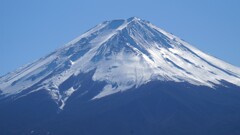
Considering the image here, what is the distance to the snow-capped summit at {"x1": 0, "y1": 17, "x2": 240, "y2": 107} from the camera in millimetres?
137625

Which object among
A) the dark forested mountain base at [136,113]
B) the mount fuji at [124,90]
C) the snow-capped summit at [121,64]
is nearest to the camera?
the dark forested mountain base at [136,113]

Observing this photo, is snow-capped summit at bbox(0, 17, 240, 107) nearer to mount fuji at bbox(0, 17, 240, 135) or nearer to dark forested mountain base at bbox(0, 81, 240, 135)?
mount fuji at bbox(0, 17, 240, 135)

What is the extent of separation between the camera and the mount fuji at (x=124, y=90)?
117 m

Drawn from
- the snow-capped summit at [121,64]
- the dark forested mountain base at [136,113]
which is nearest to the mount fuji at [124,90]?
the dark forested mountain base at [136,113]

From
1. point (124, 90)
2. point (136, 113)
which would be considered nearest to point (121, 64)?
point (124, 90)

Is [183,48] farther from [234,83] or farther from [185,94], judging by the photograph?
[185,94]

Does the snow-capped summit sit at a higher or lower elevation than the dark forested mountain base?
higher

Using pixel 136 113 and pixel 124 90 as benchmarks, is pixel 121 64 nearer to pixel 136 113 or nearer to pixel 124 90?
pixel 124 90

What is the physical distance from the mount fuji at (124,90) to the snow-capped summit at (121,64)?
0.71 ft

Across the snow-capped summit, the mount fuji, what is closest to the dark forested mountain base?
the mount fuji

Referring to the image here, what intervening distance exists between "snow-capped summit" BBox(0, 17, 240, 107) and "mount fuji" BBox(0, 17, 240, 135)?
8.5 inches

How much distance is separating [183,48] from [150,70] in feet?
102

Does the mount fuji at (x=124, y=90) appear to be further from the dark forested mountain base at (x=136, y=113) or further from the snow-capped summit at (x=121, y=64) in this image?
the snow-capped summit at (x=121, y=64)

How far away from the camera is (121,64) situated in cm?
14750
